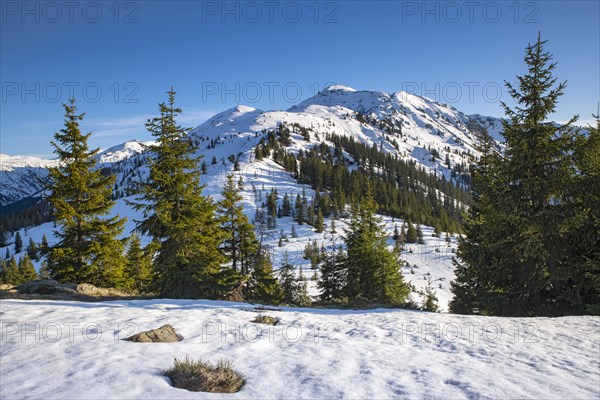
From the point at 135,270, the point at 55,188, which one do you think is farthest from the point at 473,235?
the point at 135,270

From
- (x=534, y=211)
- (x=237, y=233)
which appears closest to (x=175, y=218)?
(x=237, y=233)

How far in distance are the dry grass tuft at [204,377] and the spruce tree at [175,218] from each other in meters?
12.7

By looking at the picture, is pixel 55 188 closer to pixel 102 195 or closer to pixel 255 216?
pixel 102 195

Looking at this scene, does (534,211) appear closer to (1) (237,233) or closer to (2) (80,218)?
(1) (237,233)

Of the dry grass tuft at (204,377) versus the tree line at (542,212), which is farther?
the tree line at (542,212)

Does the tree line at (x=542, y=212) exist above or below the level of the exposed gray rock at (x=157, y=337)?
above

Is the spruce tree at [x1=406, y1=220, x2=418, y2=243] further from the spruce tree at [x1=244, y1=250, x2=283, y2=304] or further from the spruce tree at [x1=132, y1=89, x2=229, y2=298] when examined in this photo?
the spruce tree at [x1=132, y1=89, x2=229, y2=298]

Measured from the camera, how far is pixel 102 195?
18.0m

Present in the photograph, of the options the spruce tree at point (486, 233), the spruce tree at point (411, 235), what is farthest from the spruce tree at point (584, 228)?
the spruce tree at point (411, 235)

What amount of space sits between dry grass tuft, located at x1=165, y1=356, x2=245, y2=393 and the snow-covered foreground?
0.19 metres

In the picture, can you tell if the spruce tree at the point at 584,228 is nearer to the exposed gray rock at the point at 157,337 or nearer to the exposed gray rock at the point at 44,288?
the exposed gray rock at the point at 157,337

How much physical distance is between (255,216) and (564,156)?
328 feet

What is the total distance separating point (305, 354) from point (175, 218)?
1348 cm

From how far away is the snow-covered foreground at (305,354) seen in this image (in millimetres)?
4789
